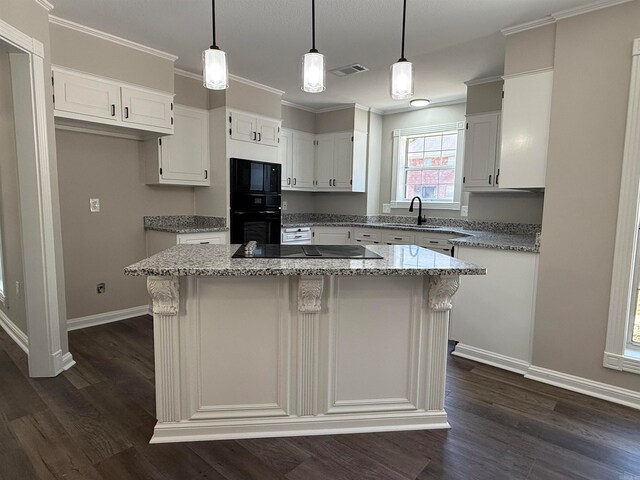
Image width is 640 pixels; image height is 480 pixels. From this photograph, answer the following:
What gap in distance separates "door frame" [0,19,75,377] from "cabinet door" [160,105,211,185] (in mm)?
1203

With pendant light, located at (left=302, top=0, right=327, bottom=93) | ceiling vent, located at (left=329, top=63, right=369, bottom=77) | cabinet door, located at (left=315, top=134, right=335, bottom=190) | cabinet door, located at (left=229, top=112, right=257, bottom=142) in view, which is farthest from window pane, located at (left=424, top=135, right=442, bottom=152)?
pendant light, located at (left=302, top=0, right=327, bottom=93)

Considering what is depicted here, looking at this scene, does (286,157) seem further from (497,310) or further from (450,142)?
(497,310)

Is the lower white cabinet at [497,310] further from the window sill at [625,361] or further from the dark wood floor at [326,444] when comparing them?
the window sill at [625,361]

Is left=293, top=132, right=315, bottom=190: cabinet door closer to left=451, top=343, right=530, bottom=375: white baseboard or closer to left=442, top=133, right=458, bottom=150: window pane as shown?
left=442, top=133, right=458, bottom=150: window pane

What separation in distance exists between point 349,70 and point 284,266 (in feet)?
9.26

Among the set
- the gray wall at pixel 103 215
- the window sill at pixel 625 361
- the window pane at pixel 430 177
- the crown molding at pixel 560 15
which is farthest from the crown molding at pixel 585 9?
the gray wall at pixel 103 215

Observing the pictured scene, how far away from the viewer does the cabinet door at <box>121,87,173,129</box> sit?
324 centimetres

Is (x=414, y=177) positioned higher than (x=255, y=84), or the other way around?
(x=255, y=84)

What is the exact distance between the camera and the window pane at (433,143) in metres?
5.07

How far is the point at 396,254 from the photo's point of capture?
7.14 ft

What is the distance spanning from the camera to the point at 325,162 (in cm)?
554

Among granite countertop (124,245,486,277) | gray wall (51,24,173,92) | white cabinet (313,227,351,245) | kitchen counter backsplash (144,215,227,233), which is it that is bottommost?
white cabinet (313,227,351,245)

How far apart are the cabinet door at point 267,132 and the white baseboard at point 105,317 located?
7.54 ft

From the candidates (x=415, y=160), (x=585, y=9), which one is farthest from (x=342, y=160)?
(x=585, y=9)
